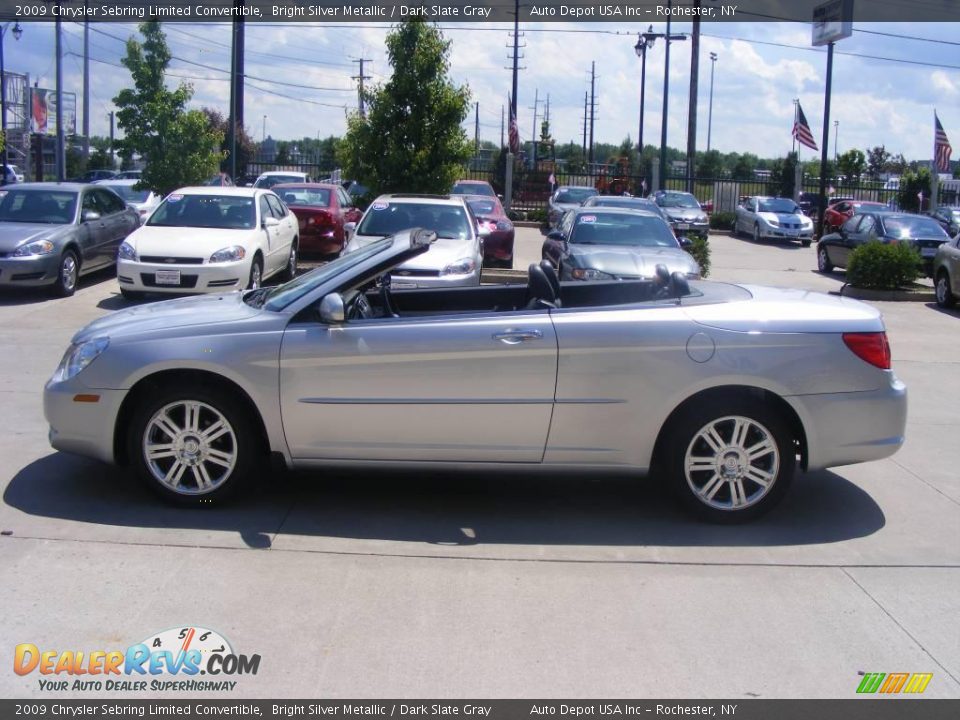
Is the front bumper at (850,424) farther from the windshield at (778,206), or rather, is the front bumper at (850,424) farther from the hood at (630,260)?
the windshield at (778,206)

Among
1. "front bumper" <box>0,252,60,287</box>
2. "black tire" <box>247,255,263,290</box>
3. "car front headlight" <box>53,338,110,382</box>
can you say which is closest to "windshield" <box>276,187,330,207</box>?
"black tire" <box>247,255,263,290</box>

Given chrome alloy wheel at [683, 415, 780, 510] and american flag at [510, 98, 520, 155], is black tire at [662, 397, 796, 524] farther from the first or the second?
american flag at [510, 98, 520, 155]

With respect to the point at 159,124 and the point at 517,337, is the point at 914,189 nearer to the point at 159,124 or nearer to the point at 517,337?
the point at 159,124

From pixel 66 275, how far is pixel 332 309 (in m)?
9.88

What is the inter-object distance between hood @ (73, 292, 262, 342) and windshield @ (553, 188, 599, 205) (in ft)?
86.3

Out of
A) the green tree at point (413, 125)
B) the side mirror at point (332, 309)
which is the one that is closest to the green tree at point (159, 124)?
the green tree at point (413, 125)

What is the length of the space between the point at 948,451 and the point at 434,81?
12.0 m

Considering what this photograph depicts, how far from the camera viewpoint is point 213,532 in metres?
5.42

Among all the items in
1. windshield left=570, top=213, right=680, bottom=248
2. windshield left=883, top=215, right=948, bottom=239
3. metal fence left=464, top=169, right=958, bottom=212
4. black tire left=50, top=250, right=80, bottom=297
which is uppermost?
metal fence left=464, top=169, right=958, bottom=212

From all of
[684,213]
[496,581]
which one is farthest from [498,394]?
[684,213]

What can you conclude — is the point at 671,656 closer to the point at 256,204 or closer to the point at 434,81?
the point at 256,204

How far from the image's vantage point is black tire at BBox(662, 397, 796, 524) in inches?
220
